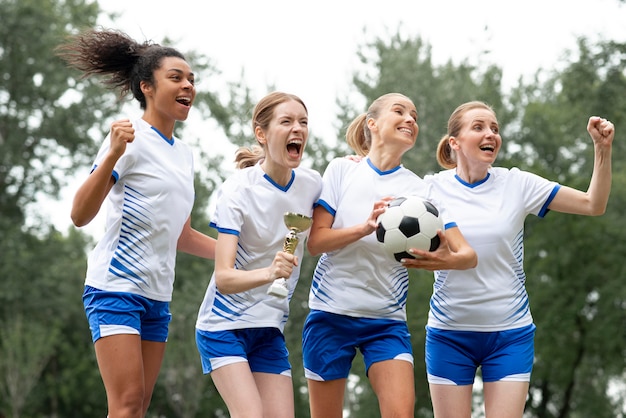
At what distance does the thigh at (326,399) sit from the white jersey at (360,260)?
1.70 ft

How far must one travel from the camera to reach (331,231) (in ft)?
20.6

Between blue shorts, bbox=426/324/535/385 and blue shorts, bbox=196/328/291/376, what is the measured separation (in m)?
1.14

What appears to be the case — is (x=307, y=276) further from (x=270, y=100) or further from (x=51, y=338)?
(x=270, y=100)

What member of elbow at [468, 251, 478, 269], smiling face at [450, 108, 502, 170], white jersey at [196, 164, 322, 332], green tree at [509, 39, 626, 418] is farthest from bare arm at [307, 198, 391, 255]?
green tree at [509, 39, 626, 418]

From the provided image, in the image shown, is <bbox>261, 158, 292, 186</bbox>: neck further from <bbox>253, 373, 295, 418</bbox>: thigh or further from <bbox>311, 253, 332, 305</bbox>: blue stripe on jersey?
<bbox>253, 373, 295, 418</bbox>: thigh

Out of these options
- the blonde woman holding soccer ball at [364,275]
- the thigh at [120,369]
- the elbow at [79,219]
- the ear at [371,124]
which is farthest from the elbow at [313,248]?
the elbow at [79,219]

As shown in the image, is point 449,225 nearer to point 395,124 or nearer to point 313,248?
point 395,124

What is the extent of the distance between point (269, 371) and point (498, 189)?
2.14 metres

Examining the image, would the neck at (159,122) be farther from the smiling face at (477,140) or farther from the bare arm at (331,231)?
the smiling face at (477,140)

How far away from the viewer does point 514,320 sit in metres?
6.71

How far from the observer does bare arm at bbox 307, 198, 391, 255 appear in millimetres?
6074

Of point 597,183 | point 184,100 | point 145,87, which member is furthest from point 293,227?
point 597,183

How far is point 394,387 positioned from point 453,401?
0.73 meters

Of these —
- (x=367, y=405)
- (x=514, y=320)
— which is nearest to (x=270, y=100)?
(x=514, y=320)
